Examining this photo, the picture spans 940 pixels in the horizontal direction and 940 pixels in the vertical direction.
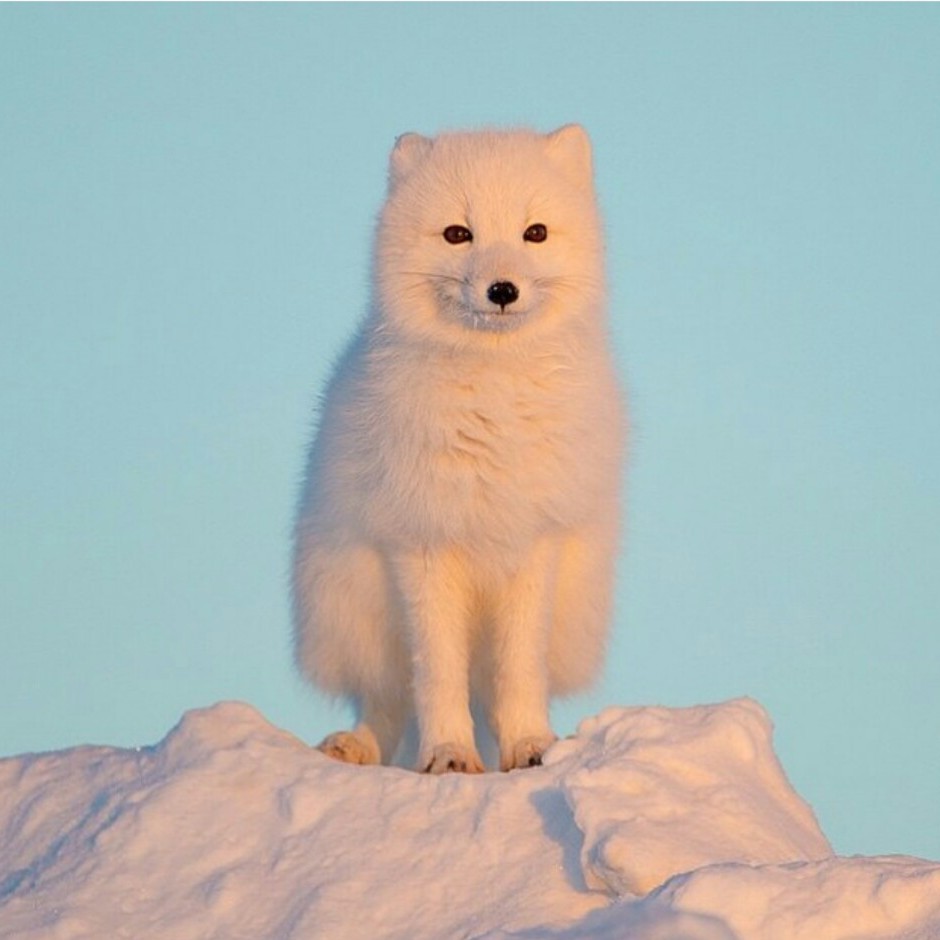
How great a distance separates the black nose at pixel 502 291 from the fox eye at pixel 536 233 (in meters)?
0.34

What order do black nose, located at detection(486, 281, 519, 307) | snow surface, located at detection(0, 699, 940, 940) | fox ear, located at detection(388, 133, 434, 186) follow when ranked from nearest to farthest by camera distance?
snow surface, located at detection(0, 699, 940, 940) < black nose, located at detection(486, 281, 519, 307) < fox ear, located at detection(388, 133, 434, 186)

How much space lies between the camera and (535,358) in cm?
604

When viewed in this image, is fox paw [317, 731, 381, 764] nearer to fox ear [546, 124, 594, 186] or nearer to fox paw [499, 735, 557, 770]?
fox paw [499, 735, 557, 770]

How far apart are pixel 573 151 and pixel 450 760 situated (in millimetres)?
2118

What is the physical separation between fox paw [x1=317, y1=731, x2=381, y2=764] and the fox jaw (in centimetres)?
154

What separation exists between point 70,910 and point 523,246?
247 centimetres

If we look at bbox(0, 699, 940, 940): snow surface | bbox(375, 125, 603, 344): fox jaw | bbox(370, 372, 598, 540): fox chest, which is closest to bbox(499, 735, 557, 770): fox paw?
bbox(0, 699, 940, 940): snow surface

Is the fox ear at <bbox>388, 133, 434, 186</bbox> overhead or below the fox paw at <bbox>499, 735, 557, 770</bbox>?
overhead

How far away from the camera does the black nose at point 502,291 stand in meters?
5.61

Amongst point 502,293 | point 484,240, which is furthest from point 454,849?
point 484,240

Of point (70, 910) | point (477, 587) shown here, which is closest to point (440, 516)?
point (477, 587)

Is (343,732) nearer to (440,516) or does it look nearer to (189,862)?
(440,516)

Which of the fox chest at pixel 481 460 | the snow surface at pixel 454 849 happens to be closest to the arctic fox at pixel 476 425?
the fox chest at pixel 481 460

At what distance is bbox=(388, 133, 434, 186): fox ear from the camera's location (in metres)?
6.12
